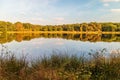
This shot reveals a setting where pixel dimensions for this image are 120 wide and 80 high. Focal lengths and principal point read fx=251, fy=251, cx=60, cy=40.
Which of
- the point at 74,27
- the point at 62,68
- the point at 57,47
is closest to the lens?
the point at 62,68

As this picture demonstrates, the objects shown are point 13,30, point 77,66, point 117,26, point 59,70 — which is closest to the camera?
point 59,70

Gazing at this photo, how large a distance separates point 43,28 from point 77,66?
333 ft

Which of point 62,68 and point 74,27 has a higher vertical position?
point 62,68

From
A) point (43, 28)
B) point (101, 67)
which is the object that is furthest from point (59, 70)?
point (43, 28)

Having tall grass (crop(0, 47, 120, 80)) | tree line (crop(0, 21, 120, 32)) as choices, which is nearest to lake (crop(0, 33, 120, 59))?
tall grass (crop(0, 47, 120, 80))

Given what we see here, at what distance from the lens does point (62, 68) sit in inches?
310

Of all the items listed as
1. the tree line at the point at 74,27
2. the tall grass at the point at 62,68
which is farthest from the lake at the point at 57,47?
the tree line at the point at 74,27

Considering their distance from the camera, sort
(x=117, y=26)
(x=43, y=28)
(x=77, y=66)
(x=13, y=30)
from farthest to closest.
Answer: (x=43, y=28), (x=117, y=26), (x=13, y=30), (x=77, y=66)

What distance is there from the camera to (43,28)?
359 feet

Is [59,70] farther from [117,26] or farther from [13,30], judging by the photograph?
[117,26]

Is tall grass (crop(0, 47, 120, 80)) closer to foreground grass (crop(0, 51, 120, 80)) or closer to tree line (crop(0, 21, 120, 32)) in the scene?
foreground grass (crop(0, 51, 120, 80))

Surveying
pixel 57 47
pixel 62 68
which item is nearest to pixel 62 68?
pixel 62 68

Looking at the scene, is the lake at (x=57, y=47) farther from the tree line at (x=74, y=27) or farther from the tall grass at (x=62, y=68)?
the tree line at (x=74, y=27)

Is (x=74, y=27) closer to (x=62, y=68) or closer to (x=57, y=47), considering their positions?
(x=57, y=47)
